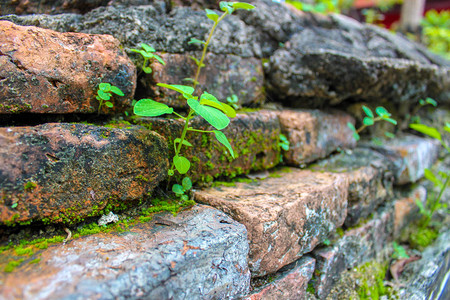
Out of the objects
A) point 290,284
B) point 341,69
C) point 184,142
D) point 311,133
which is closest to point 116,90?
point 184,142

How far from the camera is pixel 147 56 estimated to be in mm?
1406

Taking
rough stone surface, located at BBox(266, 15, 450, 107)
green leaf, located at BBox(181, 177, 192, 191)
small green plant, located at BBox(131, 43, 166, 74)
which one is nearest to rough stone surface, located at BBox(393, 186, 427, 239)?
rough stone surface, located at BBox(266, 15, 450, 107)

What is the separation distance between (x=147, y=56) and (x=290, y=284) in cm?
134

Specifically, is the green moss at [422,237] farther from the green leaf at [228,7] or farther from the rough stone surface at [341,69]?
the green leaf at [228,7]

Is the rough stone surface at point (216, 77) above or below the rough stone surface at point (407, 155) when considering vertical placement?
above

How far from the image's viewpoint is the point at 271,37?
7.25 ft

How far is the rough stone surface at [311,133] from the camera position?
1969 mm

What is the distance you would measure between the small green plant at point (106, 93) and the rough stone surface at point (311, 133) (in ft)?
3.71

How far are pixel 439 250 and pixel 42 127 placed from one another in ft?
8.84

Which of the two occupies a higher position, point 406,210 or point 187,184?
point 187,184

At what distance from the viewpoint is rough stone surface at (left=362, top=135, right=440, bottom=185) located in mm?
2465

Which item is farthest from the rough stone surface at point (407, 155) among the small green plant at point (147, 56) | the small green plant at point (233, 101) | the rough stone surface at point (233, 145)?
the small green plant at point (147, 56)

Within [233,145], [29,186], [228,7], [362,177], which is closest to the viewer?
[29,186]

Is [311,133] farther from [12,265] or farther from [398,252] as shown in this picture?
[12,265]
